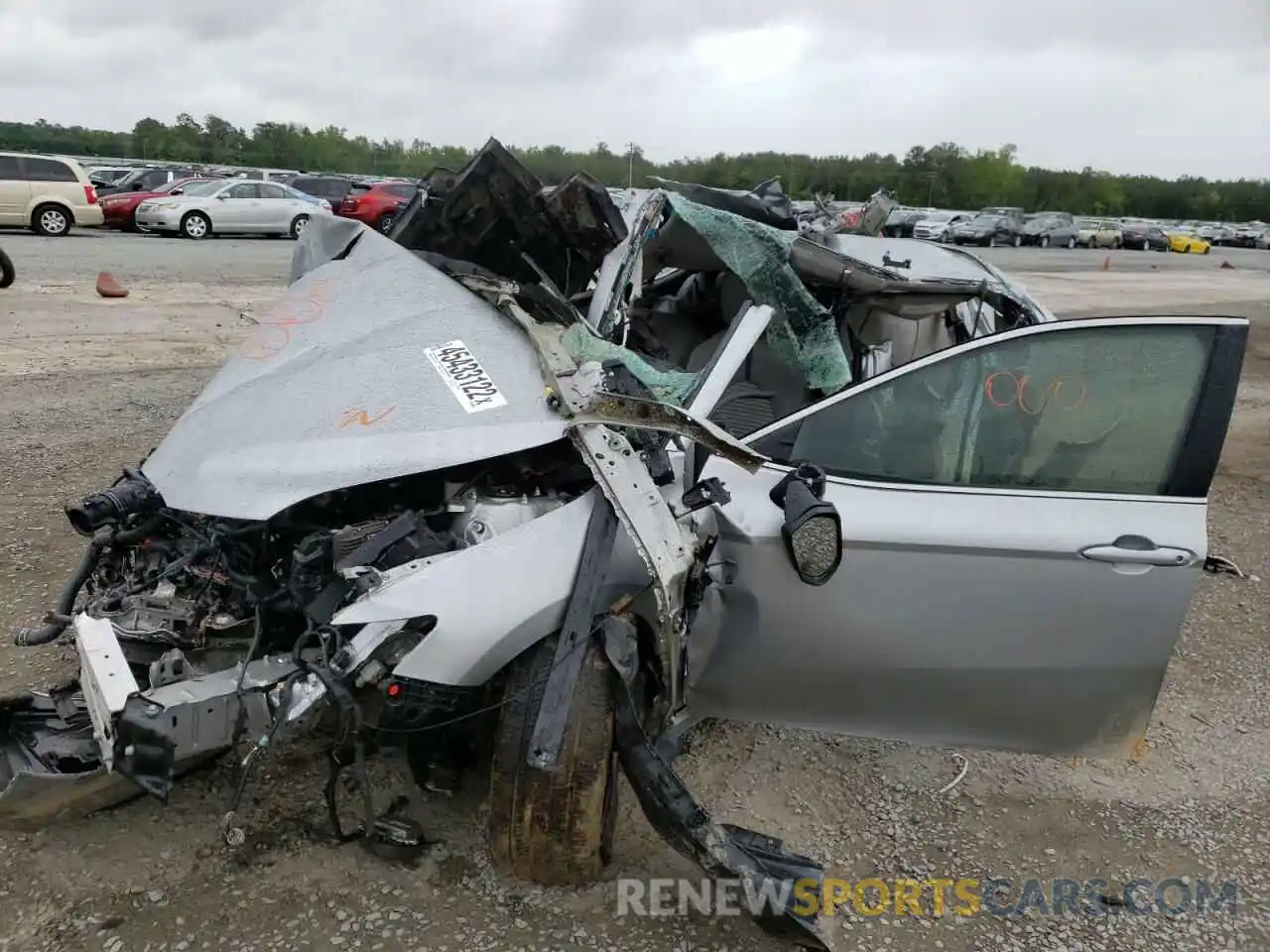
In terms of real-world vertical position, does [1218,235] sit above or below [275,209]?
above

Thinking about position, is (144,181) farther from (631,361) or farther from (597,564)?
(597,564)

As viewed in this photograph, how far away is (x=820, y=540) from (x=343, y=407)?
1.35 metres

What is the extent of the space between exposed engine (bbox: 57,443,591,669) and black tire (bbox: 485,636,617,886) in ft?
1.35

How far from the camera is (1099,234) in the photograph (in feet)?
126

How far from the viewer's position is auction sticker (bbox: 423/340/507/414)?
263 centimetres

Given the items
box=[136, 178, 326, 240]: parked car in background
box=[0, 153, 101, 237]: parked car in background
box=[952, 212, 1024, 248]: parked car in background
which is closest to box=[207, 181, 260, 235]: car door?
box=[136, 178, 326, 240]: parked car in background

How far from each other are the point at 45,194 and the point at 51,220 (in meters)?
0.49

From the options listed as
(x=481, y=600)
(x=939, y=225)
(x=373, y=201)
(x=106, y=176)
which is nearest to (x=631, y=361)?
(x=481, y=600)

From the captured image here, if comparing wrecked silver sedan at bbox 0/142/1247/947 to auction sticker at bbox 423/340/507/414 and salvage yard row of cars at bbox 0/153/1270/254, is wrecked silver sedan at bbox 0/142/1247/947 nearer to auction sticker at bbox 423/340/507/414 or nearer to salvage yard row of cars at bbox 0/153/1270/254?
auction sticker at bbox 423/340/507/414

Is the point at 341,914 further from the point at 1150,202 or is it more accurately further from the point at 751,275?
the point at 1150,202

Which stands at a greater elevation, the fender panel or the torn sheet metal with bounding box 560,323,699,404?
the torn sheet metal with bounding box 560,323,699,404

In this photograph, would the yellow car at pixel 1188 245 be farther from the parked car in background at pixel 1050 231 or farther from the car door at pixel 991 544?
the car door at pixel 991 544

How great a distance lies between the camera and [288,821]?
271 centimetres

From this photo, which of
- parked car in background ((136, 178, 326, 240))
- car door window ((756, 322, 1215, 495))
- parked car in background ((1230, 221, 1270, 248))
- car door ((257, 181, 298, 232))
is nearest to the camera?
car door window ((756, 322, 1215, 495))
